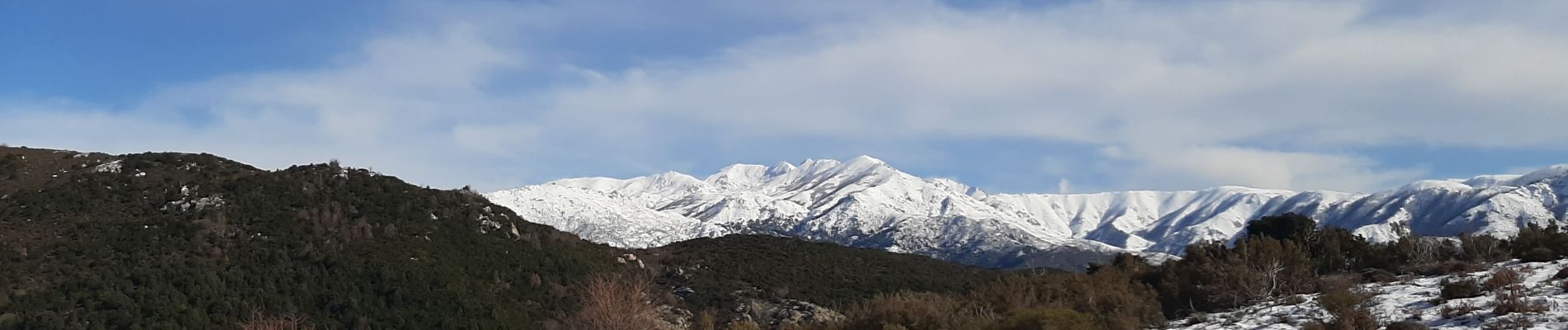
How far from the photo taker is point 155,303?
133 feet

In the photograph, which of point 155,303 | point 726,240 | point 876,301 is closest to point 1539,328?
point 876,301

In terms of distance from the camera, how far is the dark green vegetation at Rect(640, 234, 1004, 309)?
190 feet

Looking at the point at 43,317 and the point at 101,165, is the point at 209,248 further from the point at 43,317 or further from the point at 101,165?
the point at 101,165

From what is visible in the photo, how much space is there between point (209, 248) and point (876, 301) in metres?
37.9

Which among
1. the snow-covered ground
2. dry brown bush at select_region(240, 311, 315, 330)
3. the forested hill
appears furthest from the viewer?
the forested hill

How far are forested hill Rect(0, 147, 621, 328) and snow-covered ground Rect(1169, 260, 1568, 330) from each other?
116 ft

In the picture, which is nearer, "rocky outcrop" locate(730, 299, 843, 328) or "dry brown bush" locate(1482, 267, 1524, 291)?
"dry brown bush" locate(1482, 267, 1524, 291)

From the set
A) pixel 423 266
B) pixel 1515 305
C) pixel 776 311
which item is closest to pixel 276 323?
pixel 423 266

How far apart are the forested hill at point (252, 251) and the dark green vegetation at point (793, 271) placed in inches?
231

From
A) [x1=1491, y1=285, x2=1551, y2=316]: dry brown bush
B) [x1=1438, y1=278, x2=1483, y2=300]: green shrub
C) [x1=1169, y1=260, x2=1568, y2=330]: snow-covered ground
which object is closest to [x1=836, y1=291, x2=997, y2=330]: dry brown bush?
[x1=1169, y1=260, x2=1568, y2=330]: snow-covered ground

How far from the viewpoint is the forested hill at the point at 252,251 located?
135 ft

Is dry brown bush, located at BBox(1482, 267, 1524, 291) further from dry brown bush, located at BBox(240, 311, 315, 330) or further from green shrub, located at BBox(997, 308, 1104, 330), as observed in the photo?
dry brown bush, located at BBox(240, 311, 315, 330)

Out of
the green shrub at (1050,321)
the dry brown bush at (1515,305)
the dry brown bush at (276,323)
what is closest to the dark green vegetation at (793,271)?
the dry brown bush at (276,323)

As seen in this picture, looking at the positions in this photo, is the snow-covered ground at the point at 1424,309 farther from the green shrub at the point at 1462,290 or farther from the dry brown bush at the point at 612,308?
the dry brown bush at the point at 612,308
